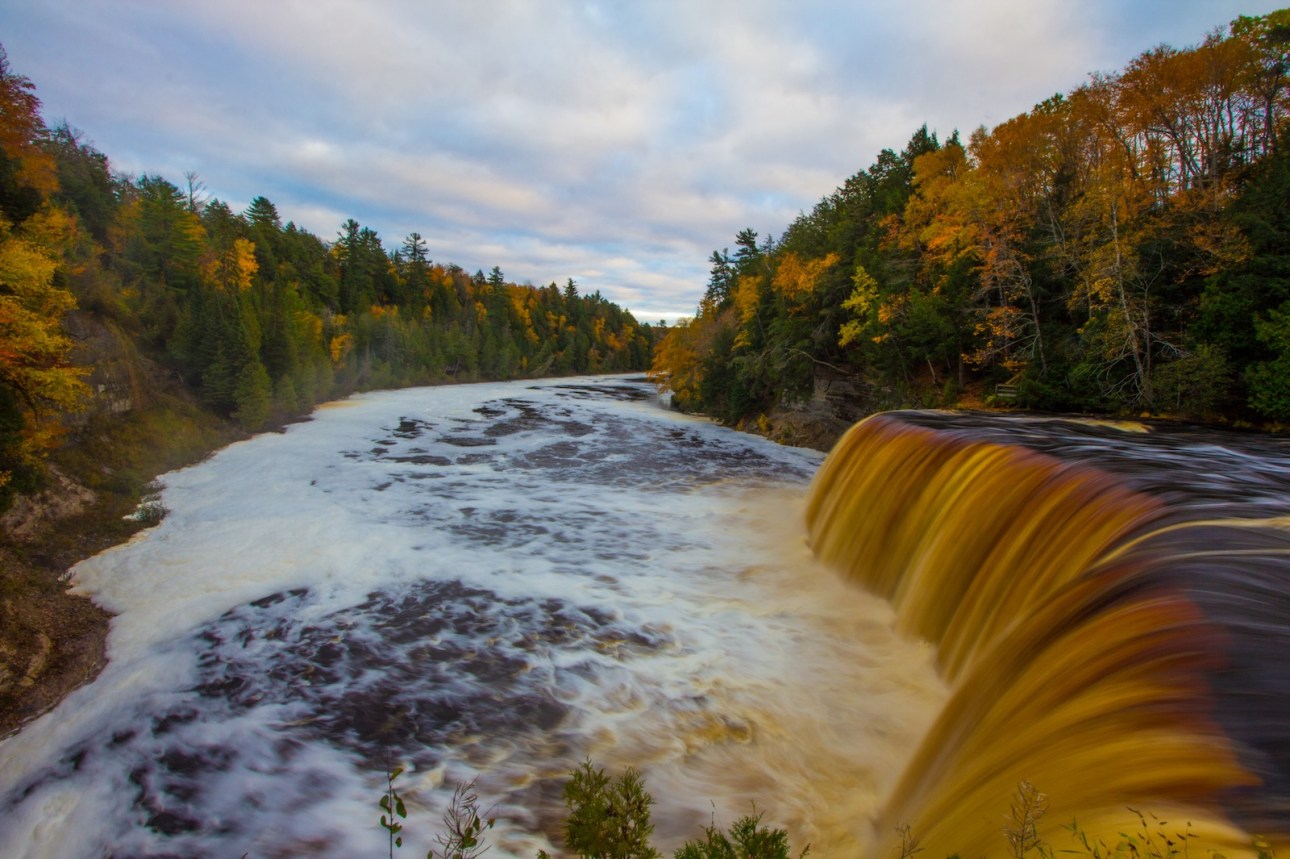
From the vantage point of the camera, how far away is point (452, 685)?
22.2 feet

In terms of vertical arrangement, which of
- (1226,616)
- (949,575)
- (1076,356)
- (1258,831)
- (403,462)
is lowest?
(403,462)

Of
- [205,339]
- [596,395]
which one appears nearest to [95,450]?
[205,339]

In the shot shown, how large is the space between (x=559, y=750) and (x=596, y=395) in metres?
57.3

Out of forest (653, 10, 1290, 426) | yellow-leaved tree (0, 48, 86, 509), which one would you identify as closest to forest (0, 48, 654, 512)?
yellow-leaved tree (0, 48, 86, 509)

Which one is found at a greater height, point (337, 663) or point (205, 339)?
point (205, 339)

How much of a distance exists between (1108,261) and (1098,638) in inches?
699

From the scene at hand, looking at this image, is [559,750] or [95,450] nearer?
[559,750]

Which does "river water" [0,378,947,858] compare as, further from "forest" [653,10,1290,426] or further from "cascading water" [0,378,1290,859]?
"forest" [653,10,1290,426]

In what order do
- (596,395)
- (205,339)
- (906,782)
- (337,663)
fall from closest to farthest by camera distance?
(906,782), (337,663), (205,339), (596,395)

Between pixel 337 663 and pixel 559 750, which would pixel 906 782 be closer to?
pixel 559 750

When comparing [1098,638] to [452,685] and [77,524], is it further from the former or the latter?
[77,524]

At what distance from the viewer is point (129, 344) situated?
2494 centimetres

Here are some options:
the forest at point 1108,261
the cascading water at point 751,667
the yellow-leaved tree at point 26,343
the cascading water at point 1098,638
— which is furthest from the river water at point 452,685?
the forest at point 1108,261

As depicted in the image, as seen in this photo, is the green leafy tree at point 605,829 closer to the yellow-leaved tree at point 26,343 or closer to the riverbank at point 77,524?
the riverbank at point 77,524
